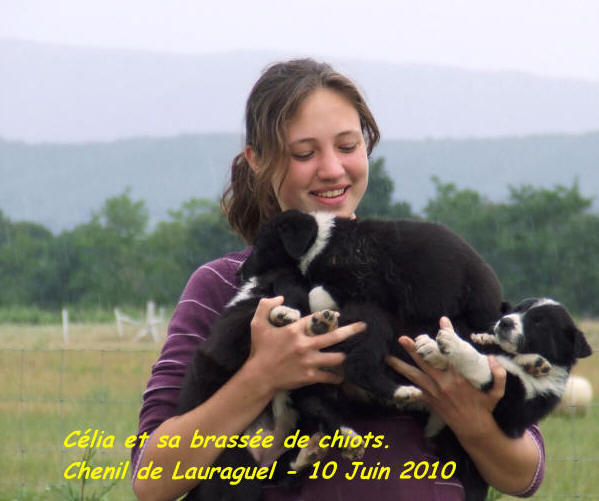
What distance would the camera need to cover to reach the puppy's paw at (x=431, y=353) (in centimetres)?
285

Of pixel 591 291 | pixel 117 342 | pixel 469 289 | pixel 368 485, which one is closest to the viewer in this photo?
pixel 368 485

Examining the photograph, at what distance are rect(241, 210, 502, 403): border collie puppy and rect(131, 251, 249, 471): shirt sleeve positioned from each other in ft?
1.06

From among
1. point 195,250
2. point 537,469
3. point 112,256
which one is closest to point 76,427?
point 537,469

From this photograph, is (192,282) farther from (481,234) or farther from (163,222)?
(163,222)

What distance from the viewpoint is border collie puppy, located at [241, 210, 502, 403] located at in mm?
2869

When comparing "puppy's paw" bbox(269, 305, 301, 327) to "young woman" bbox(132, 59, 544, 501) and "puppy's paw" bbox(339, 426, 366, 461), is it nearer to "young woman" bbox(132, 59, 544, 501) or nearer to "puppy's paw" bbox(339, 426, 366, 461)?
"young woman" bbox(132, 59, 544, 501)

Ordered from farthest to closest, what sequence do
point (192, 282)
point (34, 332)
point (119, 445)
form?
point (34, 332) → point (119, 445) → point (192, 282)

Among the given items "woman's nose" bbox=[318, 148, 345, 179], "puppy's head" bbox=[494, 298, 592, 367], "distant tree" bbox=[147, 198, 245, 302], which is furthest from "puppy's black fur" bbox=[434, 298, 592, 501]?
"distant tree" bbox=[147, 198, 245, 302]

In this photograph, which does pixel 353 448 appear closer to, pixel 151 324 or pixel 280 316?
pixel 280 316

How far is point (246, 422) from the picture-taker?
290 centimetres

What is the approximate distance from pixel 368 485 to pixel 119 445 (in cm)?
529

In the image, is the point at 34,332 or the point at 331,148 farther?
the point at 34,332

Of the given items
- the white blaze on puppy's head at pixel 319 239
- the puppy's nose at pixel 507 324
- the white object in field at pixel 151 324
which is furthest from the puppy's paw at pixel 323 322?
the white object in field at pixel 151 324

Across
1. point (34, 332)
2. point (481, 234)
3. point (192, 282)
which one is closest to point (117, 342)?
point (34, 332)
